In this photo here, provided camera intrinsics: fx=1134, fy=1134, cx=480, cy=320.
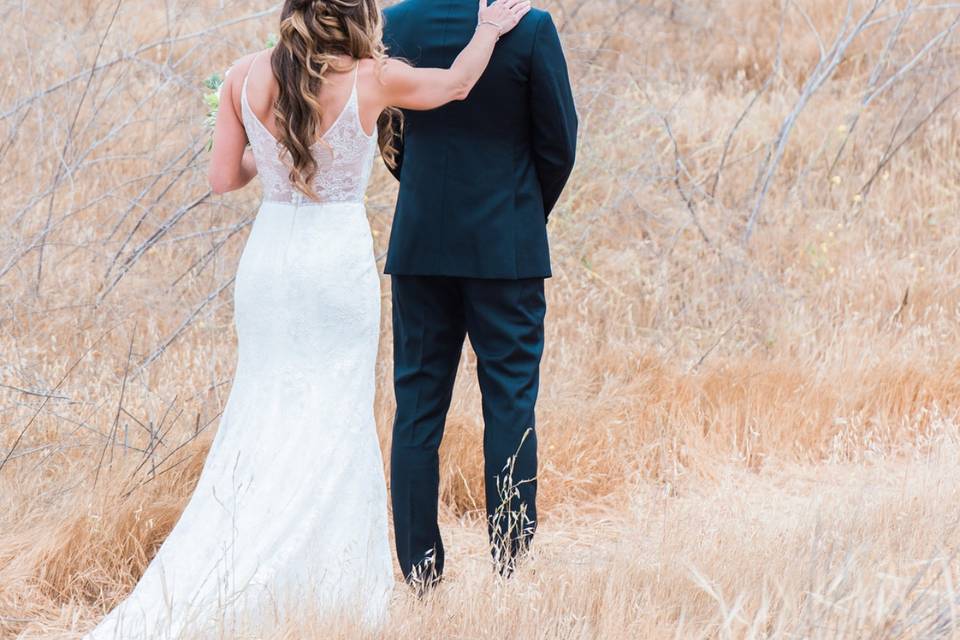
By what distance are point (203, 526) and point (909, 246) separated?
5.34 meters

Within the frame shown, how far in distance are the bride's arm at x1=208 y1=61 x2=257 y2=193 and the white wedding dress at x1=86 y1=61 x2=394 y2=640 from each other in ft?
0.19

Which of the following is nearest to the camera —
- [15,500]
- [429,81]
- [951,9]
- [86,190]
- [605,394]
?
[429,81]

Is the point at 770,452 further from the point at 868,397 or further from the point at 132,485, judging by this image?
the point at 132,485

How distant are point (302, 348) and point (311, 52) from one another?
87 centimetres

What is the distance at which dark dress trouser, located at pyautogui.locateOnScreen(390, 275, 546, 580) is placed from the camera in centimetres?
353

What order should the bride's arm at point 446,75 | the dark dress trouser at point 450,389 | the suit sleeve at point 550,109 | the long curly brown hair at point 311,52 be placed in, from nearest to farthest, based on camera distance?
the long curly brown hair at point 311,52 → the bride's arm at point 446,75 → the suit sleeve at point 550,109 → the dark dress trouser at point 450,389

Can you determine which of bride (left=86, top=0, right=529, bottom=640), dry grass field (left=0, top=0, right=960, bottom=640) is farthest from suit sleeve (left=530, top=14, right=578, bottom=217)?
dry grass field (left=0, top=0, right=960, bottom=640)

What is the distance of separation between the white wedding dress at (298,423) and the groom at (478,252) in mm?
202

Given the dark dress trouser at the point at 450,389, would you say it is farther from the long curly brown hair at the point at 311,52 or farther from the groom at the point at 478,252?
the long curly brown hair at the point at 311,52

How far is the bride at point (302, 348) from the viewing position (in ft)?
10.3

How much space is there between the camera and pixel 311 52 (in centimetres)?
309

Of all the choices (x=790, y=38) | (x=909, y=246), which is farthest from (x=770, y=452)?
(x=790, y=38)

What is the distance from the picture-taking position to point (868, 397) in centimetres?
561

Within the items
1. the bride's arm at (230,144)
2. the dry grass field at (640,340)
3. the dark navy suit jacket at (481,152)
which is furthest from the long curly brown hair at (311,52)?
the dry grass field at (640,340)
